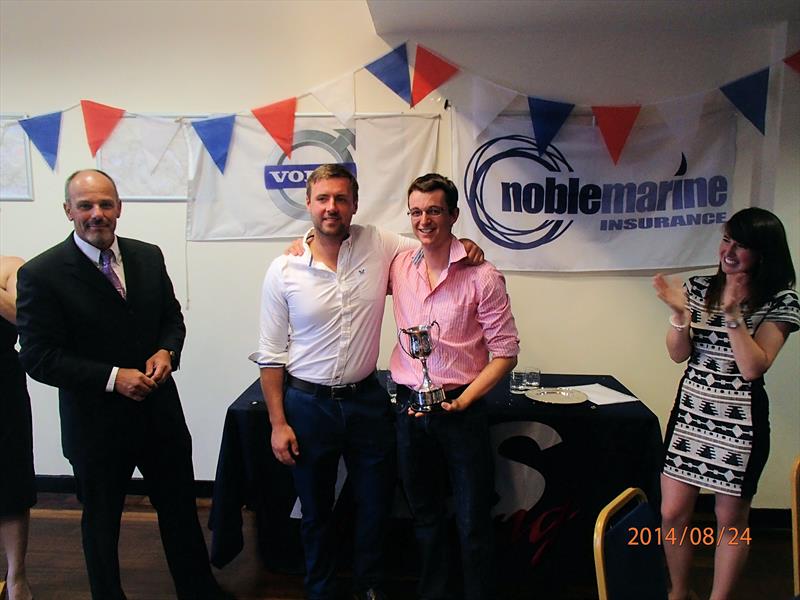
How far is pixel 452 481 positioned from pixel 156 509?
3.58 feet

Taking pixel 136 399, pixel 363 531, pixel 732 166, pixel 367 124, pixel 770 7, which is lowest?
pixel 363 531

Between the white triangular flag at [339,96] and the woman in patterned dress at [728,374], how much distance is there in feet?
5.83

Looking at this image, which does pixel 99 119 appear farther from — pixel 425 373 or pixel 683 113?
pixel 683 113

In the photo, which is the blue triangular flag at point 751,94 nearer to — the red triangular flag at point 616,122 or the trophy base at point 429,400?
the red triangular flag at point 616,122

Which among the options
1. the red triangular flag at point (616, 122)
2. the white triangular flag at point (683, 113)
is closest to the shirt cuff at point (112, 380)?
the red triangular flag at point (616, 122)

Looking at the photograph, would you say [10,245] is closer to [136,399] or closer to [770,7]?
[136,399]

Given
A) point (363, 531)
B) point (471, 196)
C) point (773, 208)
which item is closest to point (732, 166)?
point (773, 208)

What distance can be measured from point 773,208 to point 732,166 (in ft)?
0.97

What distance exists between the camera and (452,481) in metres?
1.85

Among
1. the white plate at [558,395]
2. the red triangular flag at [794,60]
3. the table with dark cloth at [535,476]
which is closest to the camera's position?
the table with dark cloth at [535,476]

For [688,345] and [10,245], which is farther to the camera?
[10,245]

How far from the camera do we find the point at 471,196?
9.16ft

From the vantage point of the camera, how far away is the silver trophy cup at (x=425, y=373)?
168 cm

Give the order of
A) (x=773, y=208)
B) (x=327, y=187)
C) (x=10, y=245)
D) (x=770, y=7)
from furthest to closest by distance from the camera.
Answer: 1. (x=10, y=245)
2. (x=773, y=208)
3. (x=770, y=7)
4. (x=327, y=187)
